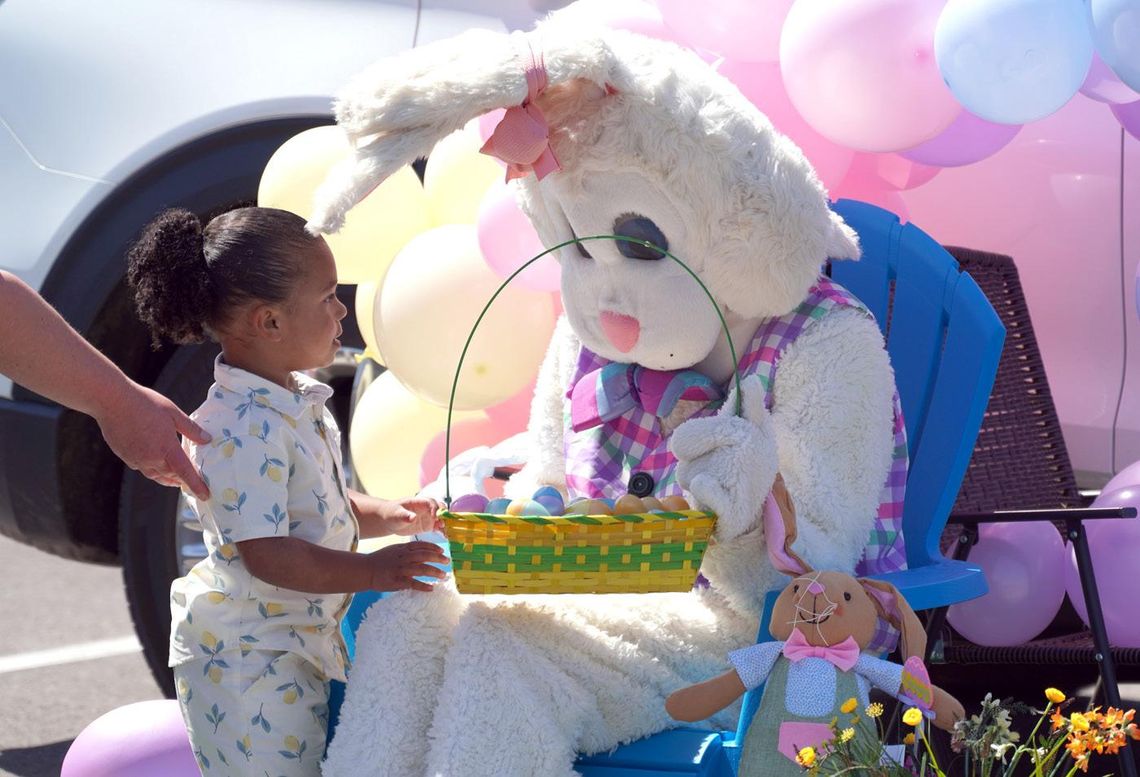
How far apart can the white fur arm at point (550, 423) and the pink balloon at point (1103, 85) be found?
1075 mm

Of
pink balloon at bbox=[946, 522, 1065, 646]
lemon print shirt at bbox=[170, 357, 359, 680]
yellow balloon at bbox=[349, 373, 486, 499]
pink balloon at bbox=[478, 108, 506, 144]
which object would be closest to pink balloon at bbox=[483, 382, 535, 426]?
yellow balloon at bbox=[349, 373, 486, 499]

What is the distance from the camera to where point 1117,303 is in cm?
353

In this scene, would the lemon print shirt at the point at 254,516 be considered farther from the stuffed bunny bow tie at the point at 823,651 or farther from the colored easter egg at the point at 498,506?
the stuffed bunny bow tie at the point at 823,651

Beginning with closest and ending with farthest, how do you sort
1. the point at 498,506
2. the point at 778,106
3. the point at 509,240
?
the point at 498,506
the point at 509,240
the point at 778,106

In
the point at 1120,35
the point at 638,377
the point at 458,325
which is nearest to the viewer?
the point at 1120,35

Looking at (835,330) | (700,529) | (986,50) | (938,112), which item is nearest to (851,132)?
(938,112)

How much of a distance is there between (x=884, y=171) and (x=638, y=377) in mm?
930

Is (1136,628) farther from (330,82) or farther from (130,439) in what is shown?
(330,82)

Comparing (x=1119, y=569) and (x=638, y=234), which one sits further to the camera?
(x=1119, y=569)

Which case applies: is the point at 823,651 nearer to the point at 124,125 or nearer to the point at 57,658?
the point at 124,125

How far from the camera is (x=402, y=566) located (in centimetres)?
241

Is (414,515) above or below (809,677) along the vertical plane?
above

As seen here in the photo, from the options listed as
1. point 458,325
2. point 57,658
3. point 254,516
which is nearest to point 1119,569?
point 458,325

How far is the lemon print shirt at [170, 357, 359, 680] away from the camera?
8.00 ft
